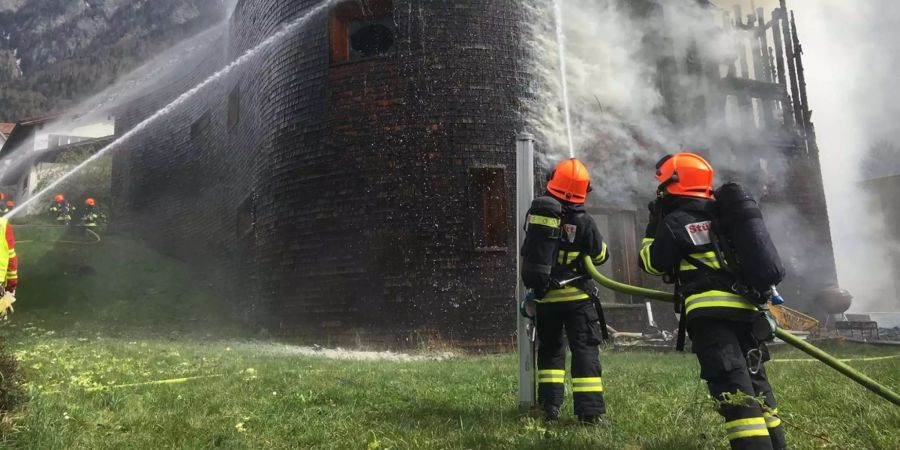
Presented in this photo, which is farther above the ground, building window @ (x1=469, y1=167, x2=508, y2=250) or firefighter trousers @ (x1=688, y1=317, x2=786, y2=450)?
building window @ (x1=469, y1=167, x2=508, y2=250)

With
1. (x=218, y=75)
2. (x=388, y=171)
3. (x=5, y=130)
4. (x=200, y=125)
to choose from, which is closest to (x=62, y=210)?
(x=200, y=125)

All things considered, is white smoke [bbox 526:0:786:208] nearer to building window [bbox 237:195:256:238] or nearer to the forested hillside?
building window [bbox 237:195:256:238]

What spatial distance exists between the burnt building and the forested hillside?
191 feet

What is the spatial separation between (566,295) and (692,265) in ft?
3.83

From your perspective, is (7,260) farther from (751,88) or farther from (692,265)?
(751,88)

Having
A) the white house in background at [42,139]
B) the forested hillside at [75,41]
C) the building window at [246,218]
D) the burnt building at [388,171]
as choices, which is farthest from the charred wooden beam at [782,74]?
the forested hillside at [75,41]

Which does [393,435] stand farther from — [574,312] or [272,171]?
[272,171]

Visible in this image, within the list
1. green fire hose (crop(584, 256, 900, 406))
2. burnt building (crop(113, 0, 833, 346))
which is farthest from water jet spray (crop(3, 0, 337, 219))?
green fire hose (crop(584, 256, 900, 406))

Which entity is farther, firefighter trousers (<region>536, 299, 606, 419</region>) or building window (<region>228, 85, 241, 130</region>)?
building window (<region>228, 85, 241, 130</region>)

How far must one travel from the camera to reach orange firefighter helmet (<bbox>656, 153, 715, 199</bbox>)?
131 inches

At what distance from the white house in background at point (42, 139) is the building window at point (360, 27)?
2839cm

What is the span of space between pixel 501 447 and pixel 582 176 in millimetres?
2115

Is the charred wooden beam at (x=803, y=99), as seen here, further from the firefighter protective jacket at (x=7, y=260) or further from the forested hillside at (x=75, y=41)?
the forested hillside at (x=75, y=41)

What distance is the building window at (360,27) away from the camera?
1183cm
